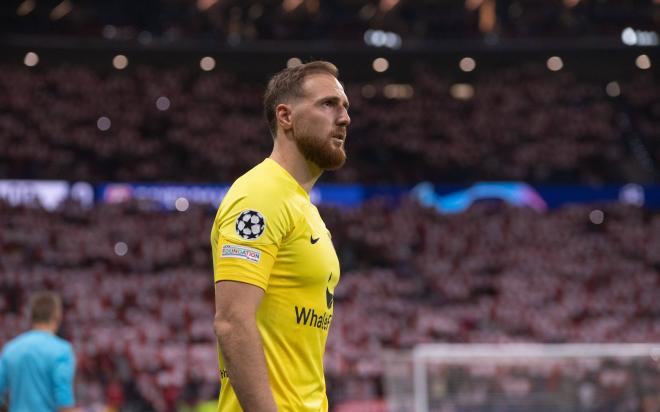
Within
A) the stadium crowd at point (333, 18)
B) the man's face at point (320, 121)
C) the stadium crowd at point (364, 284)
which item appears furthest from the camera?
the stadium crowd at point (333, 18)

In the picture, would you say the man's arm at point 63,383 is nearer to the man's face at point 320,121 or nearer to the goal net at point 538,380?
the man's face at point 320,121

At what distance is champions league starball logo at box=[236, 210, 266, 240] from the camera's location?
2426 millimetres

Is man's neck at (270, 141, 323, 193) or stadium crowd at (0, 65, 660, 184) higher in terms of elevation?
stadium crowd at (0, 65, 660, 184)

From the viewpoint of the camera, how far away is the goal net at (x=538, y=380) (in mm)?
9789

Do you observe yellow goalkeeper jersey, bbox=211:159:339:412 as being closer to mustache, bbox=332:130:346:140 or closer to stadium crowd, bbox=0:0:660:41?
mustache, bbox=332:130:346:140

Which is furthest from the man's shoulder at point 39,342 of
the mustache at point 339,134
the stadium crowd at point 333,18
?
the stadium crowd at point 333,18

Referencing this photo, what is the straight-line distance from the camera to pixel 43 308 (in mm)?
5594

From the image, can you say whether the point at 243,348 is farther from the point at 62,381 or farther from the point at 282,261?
the point at 62,381

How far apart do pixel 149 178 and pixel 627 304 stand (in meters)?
11.6

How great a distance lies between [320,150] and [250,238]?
389 millimetres

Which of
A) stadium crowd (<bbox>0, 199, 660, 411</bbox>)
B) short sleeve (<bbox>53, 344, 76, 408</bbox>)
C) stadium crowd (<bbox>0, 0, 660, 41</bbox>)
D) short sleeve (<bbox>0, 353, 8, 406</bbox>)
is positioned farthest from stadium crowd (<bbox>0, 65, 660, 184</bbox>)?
short sleeve (<bbox>53, 344, 76, 408</bbox>)

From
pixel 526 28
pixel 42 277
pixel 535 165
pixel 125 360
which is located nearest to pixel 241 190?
pixel 125 360

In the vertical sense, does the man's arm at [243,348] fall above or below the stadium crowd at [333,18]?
below

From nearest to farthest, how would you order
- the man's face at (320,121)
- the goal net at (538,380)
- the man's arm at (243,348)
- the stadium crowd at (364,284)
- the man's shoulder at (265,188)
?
the man's arm at (243,348)
the man's shoulder at (265,188)
the man's face at (320,121)
the goal net at (538,380)
the stadium crowd at (364,284)
